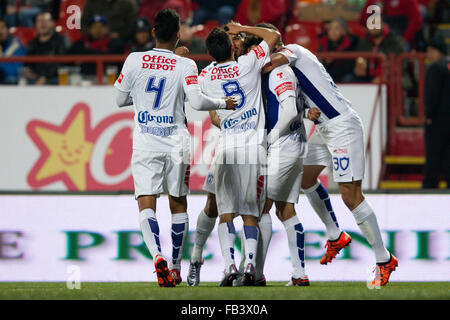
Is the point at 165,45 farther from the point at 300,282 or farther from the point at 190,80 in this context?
the point at 300,282

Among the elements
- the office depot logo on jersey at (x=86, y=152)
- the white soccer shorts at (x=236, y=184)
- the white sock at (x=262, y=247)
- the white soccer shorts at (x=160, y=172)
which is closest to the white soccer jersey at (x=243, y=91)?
the white soccer shorts at (x=236, y=184)

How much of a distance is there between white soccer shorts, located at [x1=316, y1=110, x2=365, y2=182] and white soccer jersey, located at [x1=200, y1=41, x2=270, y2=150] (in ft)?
2.33

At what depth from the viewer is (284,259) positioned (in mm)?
11117

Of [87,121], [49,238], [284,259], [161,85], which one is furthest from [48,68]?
[161,85]

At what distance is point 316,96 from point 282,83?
1.42 ft

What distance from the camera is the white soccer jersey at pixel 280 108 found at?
879cm

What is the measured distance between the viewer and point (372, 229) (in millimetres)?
8953

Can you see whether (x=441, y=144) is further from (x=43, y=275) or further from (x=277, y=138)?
(x=43, y=275)

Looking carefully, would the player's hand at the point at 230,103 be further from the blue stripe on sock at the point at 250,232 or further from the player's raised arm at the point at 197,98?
the blue stripe on sock at the point at 250,232

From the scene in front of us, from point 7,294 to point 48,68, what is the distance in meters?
6.47

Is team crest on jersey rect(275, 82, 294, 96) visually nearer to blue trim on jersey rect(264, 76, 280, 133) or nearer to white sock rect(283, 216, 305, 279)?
blue trim on jersey rect(264, 76, 280, 133)

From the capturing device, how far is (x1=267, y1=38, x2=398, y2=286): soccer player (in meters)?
8.91

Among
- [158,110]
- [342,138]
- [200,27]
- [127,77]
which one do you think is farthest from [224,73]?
[200,27]

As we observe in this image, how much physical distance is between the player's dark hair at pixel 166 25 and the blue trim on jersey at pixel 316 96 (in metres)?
1.25
